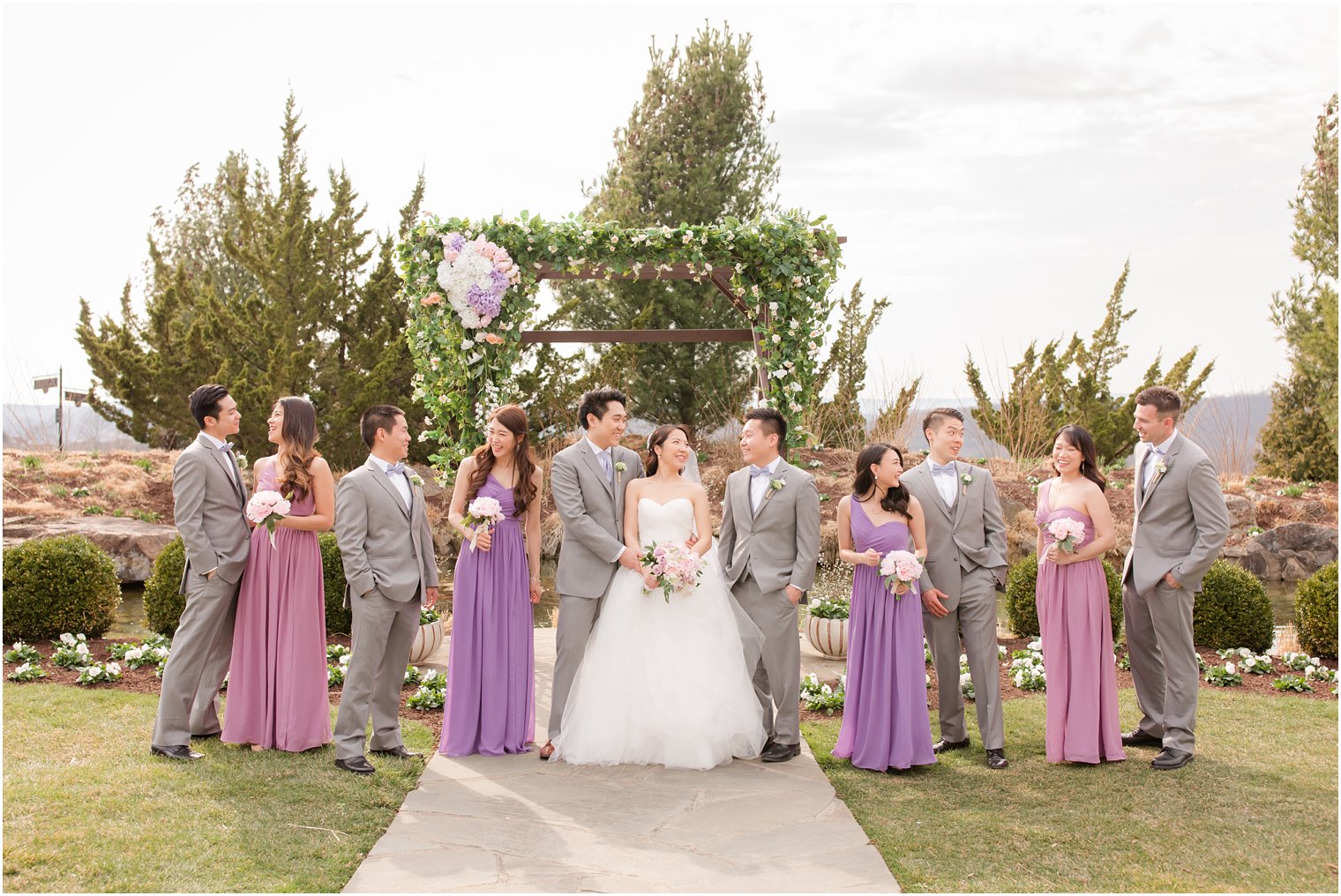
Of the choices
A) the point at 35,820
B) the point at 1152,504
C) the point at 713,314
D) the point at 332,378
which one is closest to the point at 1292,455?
the point at 713,314

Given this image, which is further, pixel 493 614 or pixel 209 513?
pixel 493 614

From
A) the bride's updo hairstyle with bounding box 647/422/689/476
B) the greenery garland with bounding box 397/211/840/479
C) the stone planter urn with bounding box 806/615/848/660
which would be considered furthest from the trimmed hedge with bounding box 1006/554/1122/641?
the bride's updo hairstyle with bounding box 647/422/689/476

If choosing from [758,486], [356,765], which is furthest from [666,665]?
[356,765]

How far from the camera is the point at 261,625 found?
5.88 meters

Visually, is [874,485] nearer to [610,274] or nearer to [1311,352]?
[610,274]

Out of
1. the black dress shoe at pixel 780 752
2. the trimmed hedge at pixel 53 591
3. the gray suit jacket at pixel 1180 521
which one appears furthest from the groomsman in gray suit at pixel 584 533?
the trimmed hedge at pixel 53 591

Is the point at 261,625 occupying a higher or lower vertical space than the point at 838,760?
higher

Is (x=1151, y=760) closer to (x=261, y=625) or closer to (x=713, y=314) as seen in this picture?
(x=261, y=625)

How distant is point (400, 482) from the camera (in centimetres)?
590

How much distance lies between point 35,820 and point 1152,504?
5.88 metres

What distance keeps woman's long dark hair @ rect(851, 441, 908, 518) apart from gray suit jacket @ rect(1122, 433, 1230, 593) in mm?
1280

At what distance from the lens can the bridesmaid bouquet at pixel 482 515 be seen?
19.4 feet

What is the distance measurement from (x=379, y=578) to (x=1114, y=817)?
3.92 metres

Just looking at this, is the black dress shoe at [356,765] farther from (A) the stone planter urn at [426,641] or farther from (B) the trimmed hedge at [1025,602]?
(B) the trimmed hedge at [1025,602]
